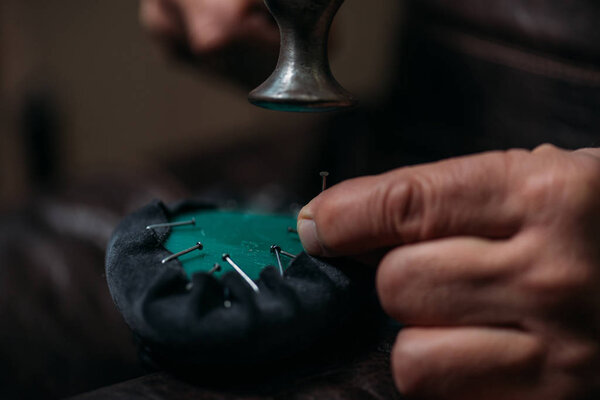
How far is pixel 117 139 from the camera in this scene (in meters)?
2.52

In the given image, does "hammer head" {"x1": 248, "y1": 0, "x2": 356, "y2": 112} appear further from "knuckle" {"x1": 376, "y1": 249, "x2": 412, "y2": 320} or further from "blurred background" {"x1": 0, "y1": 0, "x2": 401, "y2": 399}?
"blurred background" {"x1": 0, "y1": 0, "x2": 401, "y2": 399}

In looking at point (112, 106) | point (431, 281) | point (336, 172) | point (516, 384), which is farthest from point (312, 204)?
point (112, 106)

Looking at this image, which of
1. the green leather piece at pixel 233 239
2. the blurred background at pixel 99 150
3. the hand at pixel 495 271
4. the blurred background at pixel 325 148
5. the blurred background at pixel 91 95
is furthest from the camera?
the blurred background at pixel 91 95

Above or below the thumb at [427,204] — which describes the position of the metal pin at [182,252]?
Result: below

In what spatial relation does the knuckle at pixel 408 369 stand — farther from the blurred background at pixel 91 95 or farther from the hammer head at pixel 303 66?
the blurred background at pixel 91 95

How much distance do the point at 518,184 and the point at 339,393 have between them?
0.74 feet

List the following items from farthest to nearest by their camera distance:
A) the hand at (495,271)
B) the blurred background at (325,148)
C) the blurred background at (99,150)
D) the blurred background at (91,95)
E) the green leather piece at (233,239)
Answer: the blurred background at (91,95)
the blurred background at (99,150)
the blurred background at (325,148)
the green leather piece at (233,239)
the hand at (495,271)

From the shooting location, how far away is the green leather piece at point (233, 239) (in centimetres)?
52

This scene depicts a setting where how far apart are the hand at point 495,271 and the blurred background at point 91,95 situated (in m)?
1.84

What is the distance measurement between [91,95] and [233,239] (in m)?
2.16

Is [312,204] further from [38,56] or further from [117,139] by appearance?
[38,56]

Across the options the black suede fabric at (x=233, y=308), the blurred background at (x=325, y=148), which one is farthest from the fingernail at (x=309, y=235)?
the blurred background at (x=325, y=148)

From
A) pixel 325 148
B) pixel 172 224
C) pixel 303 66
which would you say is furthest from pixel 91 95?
pixel 303 66

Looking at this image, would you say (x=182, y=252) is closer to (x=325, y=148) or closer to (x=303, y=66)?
(x=303, y=66)
